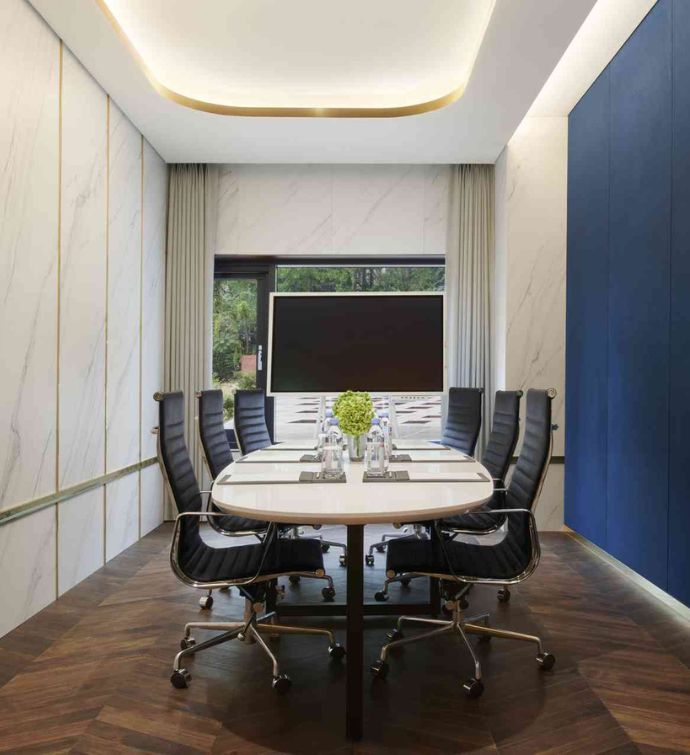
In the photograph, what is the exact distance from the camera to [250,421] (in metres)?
4.48

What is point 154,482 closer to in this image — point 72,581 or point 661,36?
point 72,581

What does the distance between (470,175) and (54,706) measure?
5045mm

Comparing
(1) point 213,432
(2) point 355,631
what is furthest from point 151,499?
(2) point 355,631

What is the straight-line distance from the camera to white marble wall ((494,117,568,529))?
507 cm

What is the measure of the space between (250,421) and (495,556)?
230 centimetres

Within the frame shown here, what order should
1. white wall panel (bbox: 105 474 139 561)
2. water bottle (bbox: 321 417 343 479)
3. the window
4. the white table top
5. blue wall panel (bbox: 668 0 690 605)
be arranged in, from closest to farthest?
the white table top
water bottle (bbox: 321 417 343 479)
blue wall panel (bbox: 668 0 690 605)
white wall panel (bbox: 105 474 139 561)
the window

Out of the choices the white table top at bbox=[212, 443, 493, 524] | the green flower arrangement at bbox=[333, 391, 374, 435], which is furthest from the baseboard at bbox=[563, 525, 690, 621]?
the green flower arrangement at bbox=[333, 391, 374, 435]

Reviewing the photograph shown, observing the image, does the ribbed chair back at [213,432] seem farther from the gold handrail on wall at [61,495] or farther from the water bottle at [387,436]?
the water bottle at [387,436]

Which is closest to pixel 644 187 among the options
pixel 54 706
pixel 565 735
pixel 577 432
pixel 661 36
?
pixel 661 36

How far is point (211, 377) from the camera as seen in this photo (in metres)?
5.54

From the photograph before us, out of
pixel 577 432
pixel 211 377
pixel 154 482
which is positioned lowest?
pixel 154 482

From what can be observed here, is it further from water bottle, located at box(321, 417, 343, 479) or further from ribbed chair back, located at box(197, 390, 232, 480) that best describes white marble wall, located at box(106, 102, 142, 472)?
water bottle, located at box(321, 417, 343, 479)

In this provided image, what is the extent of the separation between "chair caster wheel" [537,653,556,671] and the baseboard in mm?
1097

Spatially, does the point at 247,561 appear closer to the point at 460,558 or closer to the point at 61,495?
the point at 460,558
